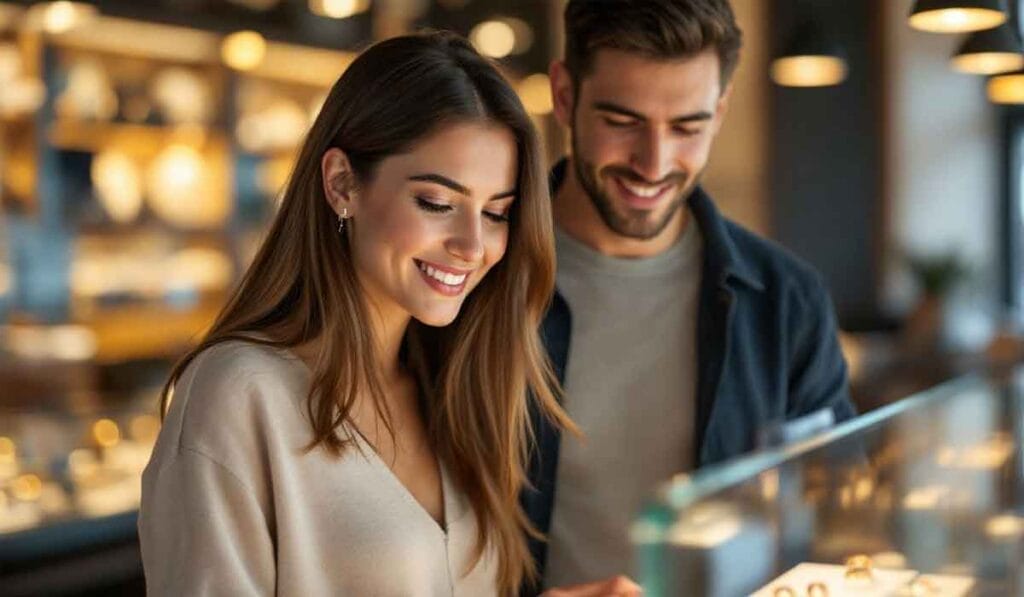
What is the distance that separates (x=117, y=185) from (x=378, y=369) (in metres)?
5.25

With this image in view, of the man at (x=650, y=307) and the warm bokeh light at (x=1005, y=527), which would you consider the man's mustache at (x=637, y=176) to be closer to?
the man at (x=650, y=307)

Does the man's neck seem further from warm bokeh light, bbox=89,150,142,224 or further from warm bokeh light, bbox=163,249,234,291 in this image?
warm bokeh light, bbox=163,249,234,291

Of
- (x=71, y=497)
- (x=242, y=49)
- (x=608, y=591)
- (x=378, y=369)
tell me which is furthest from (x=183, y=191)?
(x=608, y=591)

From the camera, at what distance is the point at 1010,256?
33.1 ft

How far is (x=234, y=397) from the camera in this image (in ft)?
5.79

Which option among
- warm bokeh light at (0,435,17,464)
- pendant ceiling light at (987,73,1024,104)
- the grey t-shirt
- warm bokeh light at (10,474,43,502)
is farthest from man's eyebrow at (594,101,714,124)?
warm bokeh light at (0,435,17,464)

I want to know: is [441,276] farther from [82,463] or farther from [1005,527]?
[82,463]

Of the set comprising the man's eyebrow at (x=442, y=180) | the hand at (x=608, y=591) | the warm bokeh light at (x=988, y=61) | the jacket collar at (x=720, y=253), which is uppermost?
the warm bokeh light at (x=988, y=61)

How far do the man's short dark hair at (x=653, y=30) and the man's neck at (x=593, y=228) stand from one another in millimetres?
197

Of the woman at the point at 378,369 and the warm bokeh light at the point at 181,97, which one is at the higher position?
the warm bokeh light at the point at 181,97

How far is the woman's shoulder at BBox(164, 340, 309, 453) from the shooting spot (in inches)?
68.3

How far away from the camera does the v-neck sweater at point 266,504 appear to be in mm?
1702

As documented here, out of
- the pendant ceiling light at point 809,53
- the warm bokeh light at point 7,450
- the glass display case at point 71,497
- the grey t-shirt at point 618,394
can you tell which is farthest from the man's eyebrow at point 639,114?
the warm bokeh light at point 7,450

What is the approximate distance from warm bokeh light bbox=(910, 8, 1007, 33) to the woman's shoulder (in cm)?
135
